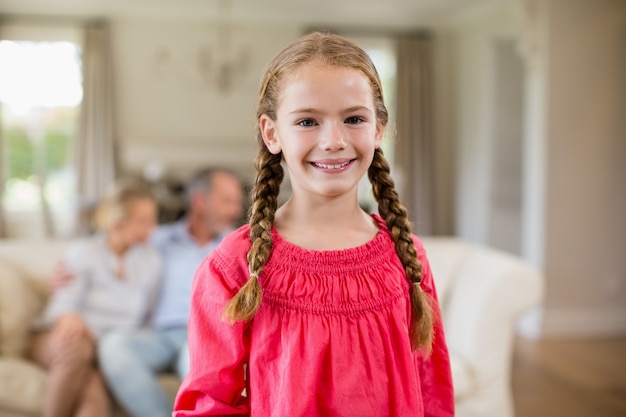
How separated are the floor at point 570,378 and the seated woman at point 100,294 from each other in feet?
5.98

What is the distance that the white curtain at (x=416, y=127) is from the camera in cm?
689

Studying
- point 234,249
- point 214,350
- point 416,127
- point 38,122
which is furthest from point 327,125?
point 38,122

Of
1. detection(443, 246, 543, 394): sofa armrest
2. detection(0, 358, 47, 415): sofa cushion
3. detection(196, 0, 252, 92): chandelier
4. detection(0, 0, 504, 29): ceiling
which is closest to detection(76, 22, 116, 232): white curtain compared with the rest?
detection(0, 0, 504, 29): ceiling

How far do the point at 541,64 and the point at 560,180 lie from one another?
0.79 m

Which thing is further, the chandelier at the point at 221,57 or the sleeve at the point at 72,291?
the chandelier at the point at 221,57

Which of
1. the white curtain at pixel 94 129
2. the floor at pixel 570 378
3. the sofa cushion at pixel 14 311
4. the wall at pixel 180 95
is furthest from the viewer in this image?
the wall at pixel 180 95

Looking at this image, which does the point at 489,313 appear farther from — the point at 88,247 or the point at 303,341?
the point at 303,341

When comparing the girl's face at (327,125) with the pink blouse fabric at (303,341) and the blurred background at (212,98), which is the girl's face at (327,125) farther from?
the blurred background at (212,98)

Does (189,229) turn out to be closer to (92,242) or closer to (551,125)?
(92,242)

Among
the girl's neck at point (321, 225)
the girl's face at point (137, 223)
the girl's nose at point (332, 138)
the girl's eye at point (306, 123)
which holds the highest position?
the girl's eye at point (306, 123)

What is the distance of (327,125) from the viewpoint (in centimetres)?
86

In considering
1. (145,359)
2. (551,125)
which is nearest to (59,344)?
(145,359)

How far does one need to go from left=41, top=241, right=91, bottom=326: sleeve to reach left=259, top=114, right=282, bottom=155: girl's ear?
5.43 feet

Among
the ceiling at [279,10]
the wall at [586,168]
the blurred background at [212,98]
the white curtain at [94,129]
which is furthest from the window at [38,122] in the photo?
the wall at [586,168]
